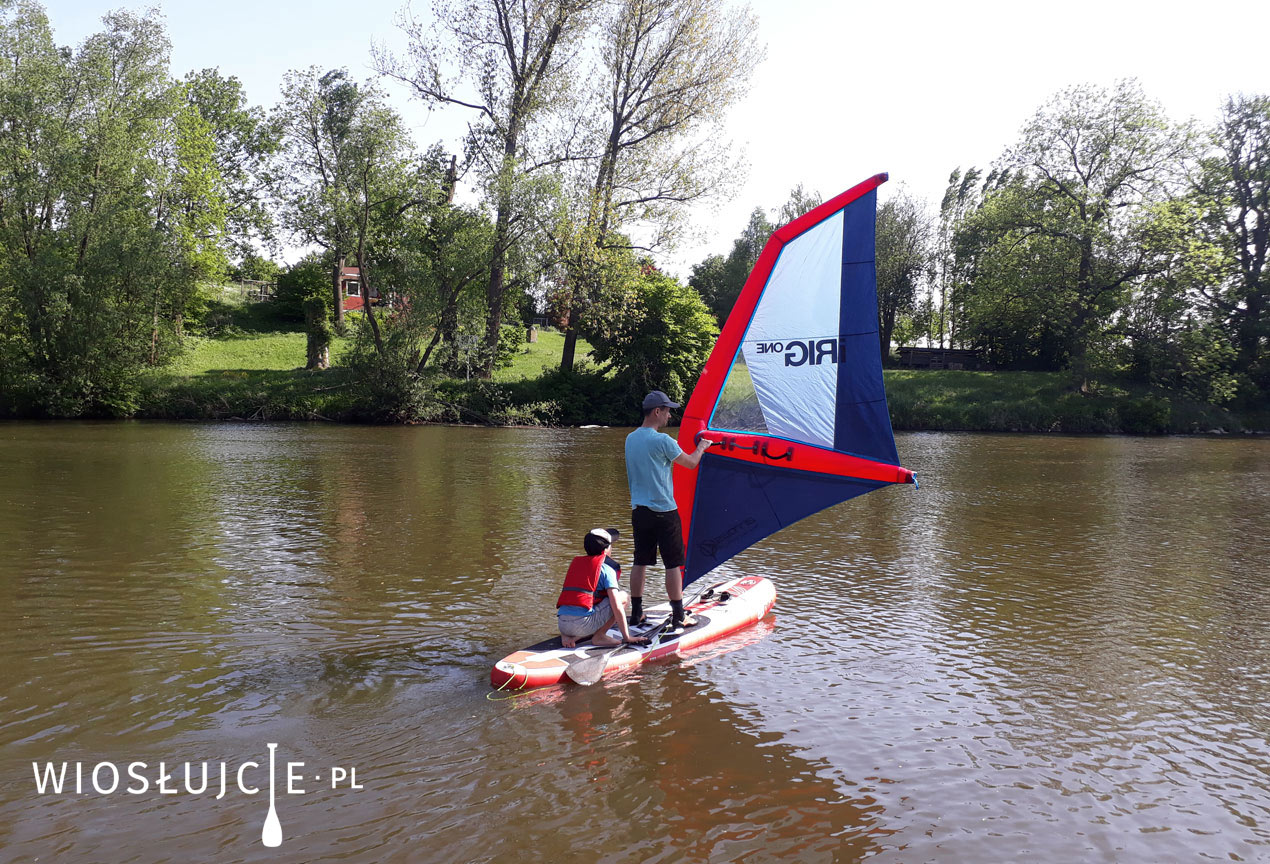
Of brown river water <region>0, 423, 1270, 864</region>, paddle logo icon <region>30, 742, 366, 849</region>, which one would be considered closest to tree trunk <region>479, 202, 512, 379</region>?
brown river water <region>0, 423, 1270, 864</region>

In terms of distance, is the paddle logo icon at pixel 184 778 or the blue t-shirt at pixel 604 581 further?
the blue t-shirt at pixel 604 581

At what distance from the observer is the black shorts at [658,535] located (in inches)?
328

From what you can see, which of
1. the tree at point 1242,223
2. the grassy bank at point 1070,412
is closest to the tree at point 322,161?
the grassy bank at point 1070,412

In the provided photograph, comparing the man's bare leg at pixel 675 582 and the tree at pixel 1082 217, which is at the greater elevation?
the tree at pixel 1082 217

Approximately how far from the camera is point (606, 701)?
7.20 m

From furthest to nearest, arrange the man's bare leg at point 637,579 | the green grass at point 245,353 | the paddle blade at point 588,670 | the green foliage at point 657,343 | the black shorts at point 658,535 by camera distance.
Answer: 1. the green foliage at point 657,343
2. the green grass at point 245,353
3. the man's bare leg at point 637,579
4. the black shorts at point 658,535
5. the paddle blade at point 588,670

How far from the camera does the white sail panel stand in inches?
338

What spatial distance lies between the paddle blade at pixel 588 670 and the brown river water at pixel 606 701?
140 millimetres

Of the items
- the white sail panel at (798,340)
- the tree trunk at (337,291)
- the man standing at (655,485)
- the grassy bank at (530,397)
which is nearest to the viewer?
the man standing at (655,485)

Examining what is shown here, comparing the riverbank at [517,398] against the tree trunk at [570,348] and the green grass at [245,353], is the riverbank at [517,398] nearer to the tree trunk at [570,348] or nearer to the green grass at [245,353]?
the green grass at [245,353]


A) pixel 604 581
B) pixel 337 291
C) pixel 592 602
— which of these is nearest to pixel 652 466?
pixel 604 581

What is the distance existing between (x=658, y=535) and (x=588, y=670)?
1513mm

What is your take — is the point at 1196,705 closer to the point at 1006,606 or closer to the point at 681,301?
the point at 1006,606

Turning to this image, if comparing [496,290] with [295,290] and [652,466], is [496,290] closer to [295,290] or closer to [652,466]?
[295,290]
